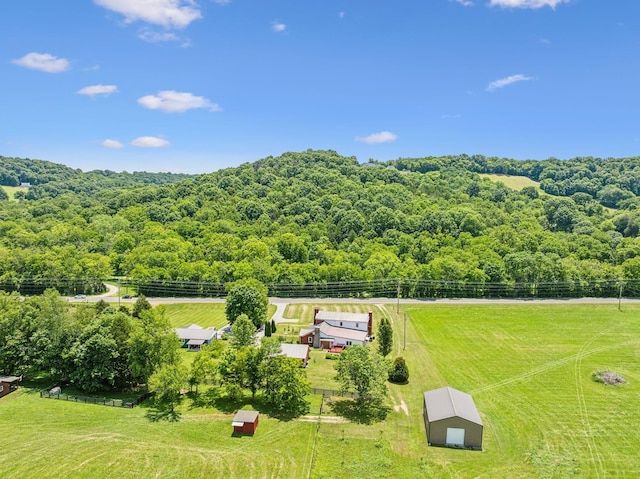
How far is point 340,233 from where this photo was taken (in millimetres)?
105875

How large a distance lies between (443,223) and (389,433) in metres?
74.2

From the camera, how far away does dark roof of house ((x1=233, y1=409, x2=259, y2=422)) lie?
31.7 meters

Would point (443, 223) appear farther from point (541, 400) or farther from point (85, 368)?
point (85, 368)

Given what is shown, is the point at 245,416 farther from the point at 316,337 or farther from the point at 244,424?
the point at 316,337

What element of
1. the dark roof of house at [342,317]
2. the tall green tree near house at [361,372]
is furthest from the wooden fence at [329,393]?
the dark roof of house at [342,317]

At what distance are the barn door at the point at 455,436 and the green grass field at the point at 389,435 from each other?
2.59ft

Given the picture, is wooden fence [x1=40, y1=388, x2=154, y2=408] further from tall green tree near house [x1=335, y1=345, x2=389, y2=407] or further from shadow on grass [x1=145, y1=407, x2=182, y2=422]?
tall green tree near house [x1=335, y1=345, x2=389, y2=407]

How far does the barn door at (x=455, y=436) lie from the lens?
3066cm

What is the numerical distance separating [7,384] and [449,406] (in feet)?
119

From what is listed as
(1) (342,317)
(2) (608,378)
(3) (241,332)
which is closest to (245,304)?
(1) (342,317)

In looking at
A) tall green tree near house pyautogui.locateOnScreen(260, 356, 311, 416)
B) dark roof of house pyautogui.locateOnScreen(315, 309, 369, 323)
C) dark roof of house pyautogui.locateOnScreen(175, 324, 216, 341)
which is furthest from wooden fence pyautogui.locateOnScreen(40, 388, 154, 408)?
dark roof of house pyautogui.locateOnScreen(315, 309, 369, 323)

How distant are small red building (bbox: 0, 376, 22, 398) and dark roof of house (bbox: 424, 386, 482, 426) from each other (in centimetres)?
3476

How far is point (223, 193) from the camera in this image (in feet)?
409

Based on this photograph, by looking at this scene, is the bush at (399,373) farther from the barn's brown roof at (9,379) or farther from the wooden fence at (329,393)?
the barn's brown roof at (9,379)
